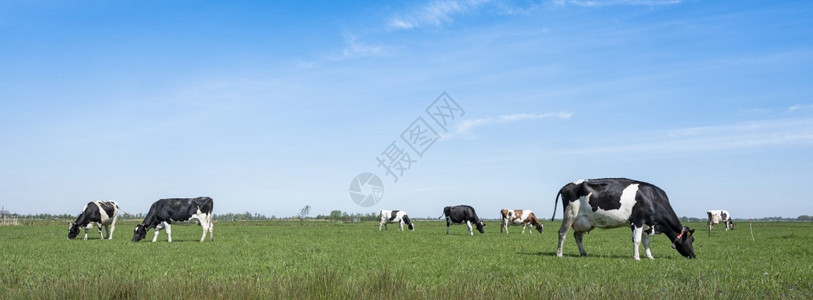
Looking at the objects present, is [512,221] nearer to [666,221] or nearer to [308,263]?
[666,221]

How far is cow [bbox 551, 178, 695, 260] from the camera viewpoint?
18.3 metres

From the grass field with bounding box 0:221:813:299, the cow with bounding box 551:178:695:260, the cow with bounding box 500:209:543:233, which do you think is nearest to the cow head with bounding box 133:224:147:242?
the grass field with bounding box 0:221:813:299

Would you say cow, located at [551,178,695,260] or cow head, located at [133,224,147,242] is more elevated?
cow, located at [551,178,695,260]

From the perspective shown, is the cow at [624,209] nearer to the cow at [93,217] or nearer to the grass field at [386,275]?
the grass field at [386,275]

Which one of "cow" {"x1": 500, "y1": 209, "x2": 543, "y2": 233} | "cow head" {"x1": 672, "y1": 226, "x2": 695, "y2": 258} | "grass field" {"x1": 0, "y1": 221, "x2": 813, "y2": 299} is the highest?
"cow" {"x1": 500, "y1": 209, "x2": 543, "y2": 233}

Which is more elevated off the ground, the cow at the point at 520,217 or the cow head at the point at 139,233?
the cow at the point at 520,217

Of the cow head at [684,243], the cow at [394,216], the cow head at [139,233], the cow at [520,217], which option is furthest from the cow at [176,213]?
the cow at [394,216]

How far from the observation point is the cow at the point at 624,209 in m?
18.3

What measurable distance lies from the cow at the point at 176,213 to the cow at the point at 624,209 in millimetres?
18366

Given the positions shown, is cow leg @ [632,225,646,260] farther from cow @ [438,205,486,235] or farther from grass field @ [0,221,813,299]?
cow @ [438,205,486,235]

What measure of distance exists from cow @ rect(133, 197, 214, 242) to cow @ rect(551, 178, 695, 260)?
723 inches

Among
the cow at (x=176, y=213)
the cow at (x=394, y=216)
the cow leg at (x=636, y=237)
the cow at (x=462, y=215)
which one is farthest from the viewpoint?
the cow at (x=394, y=216)

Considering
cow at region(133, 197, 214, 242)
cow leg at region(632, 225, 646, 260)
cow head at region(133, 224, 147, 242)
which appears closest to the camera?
cow leg at region(632, 225, 646, 260)

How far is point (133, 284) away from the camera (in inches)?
365
